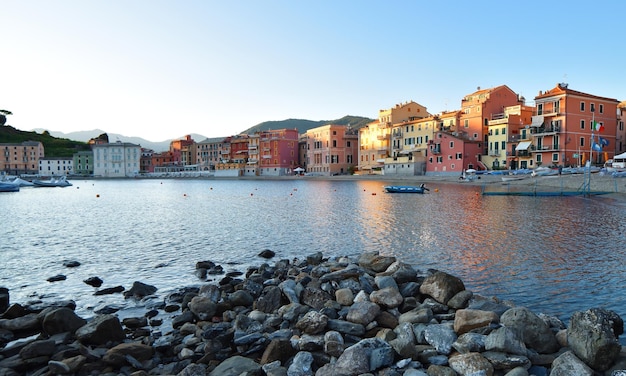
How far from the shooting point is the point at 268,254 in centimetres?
1809

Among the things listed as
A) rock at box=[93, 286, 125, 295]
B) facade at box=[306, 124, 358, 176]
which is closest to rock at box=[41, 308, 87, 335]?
rock at box=[93, 286, 125, 295]

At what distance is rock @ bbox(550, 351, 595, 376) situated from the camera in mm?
6293

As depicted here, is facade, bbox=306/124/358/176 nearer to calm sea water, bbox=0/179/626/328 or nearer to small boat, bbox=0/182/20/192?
small boat, bbox=0/182/20/192

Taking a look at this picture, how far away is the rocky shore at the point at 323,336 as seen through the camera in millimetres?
6895

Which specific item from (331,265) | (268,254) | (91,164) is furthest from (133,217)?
(91,164)

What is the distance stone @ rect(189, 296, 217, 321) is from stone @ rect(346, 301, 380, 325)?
3.43m

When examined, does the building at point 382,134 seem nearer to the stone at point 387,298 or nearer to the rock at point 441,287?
the rock at point 441,287

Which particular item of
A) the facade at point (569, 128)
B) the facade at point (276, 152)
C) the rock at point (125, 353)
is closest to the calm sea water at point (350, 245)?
the rock at point (125, 353)

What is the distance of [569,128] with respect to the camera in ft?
220

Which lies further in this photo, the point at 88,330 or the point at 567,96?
the point at 567,96

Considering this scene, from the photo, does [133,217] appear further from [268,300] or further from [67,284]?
[268,300]

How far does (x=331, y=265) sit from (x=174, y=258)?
7.75 m

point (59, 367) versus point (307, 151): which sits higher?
point (307, 151)

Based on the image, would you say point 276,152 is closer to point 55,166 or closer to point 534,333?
point 55,166
